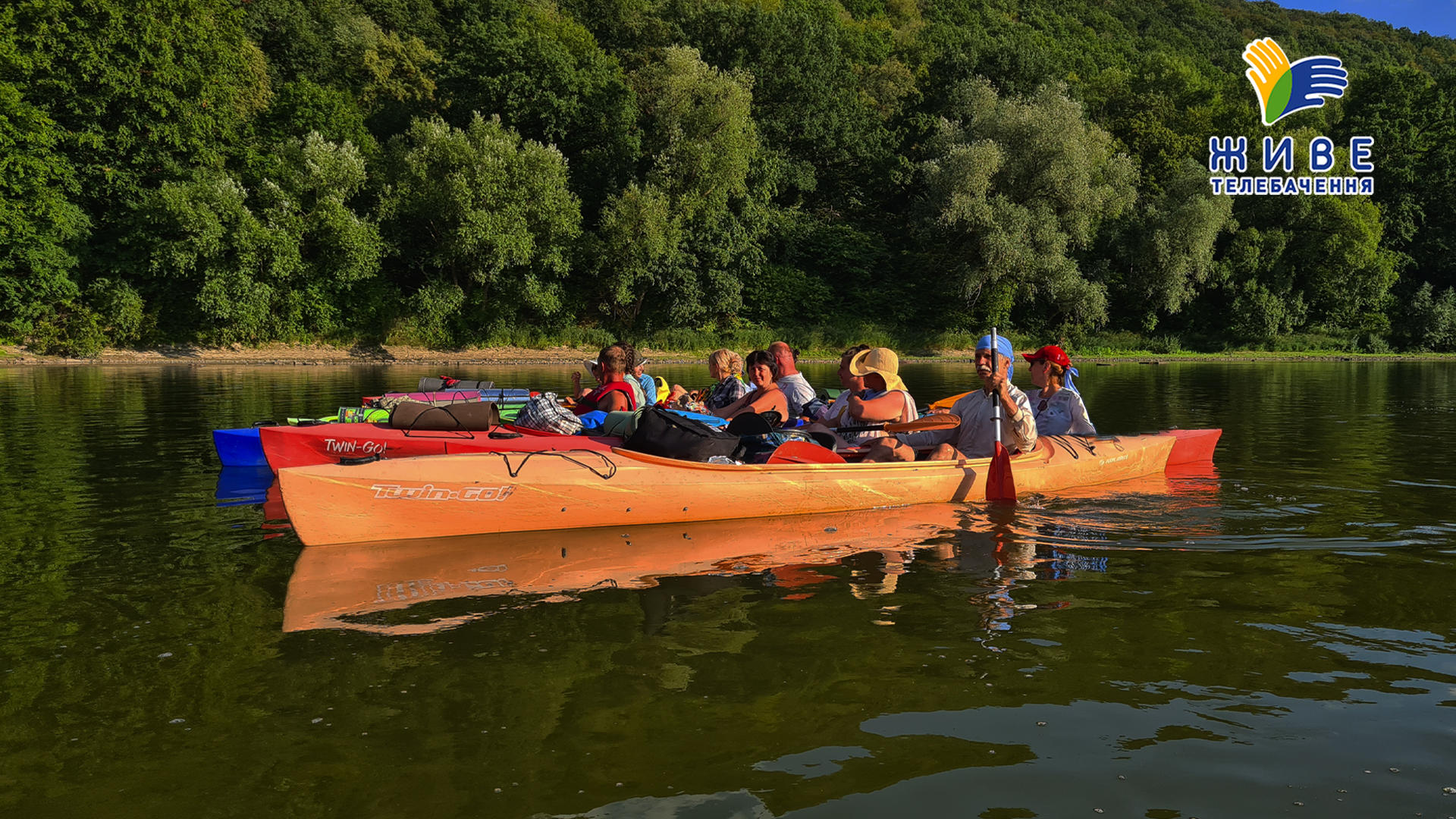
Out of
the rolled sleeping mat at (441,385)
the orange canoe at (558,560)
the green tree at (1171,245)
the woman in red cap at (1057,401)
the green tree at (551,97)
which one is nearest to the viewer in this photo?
the orange canoe at (558,560)

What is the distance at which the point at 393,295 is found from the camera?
31.4 metres

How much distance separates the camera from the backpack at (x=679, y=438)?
680cm

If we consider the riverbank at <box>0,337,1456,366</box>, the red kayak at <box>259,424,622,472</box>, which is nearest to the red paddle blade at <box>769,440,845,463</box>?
the red kayak at <box>259,424,622,472</box>

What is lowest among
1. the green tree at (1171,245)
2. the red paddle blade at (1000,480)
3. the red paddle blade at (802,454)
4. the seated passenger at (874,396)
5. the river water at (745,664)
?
the river water at (745,664)

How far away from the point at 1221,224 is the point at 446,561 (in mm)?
37627

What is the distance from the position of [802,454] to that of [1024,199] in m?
29.5

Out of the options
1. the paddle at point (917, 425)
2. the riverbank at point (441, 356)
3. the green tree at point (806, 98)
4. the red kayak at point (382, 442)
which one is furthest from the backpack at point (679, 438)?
the green tree at point (806, 98)

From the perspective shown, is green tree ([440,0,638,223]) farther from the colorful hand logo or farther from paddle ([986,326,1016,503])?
paddle ([986,326,1016,503])

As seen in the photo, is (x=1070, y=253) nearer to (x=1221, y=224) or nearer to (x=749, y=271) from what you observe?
(x=1221, y=224)

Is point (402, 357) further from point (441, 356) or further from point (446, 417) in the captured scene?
point (446, 417)

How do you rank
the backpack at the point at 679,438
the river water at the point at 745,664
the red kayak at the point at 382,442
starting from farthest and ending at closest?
the red kayak at the point at 382,442 → the backpack at the point at 679,438 → the river water at the point at 745,664

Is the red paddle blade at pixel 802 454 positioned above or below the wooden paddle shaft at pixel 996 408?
below

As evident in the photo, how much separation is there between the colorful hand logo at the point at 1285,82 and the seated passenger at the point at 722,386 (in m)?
40.1

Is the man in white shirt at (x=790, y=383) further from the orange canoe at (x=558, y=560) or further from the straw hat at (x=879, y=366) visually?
the orange canoe at (x=558, y=560)
